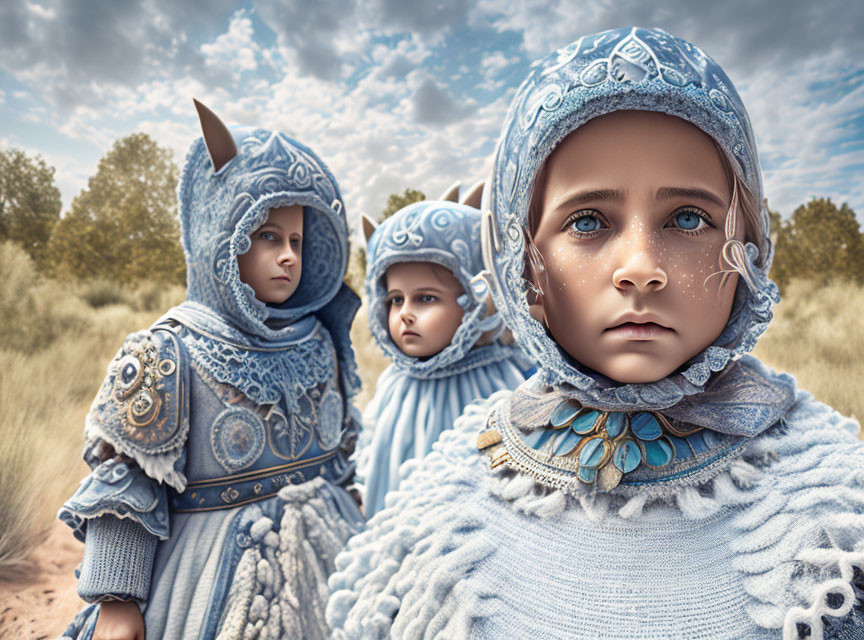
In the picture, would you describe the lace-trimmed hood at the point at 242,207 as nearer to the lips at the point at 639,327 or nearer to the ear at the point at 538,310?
the ear at the point at 538,310

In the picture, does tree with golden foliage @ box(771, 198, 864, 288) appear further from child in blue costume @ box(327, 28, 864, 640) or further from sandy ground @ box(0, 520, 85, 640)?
sandy ground @ box(0, 520, 85, 640)

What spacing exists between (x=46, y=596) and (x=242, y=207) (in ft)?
6.45

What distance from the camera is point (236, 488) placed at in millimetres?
2021

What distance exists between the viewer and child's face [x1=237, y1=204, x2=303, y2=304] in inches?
87.0

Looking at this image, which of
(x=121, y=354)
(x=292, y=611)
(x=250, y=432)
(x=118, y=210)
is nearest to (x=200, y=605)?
(x=292, y=611)

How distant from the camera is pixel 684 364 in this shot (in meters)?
1.20

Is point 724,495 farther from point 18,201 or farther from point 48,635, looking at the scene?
point 18,201

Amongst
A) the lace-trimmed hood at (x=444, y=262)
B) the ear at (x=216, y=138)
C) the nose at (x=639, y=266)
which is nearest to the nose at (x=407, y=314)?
the lace-trimmed hood at (x=444, y=262)

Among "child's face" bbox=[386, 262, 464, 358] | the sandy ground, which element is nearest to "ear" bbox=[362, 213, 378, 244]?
"child's face" bbox=[386, 262, 464, 358]

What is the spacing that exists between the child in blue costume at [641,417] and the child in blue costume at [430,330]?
1.27 m

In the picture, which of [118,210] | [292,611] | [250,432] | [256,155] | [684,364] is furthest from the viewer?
[118,210]

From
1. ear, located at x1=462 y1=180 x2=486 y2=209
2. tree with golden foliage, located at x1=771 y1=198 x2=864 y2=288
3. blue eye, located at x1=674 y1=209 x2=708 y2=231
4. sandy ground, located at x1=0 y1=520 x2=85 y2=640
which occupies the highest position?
tree with golden foliage, located at x1=771 y1=198 x2=864 y2=288

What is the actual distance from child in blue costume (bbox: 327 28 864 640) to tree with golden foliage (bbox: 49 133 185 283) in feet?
15.9

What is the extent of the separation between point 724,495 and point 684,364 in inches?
10.6
